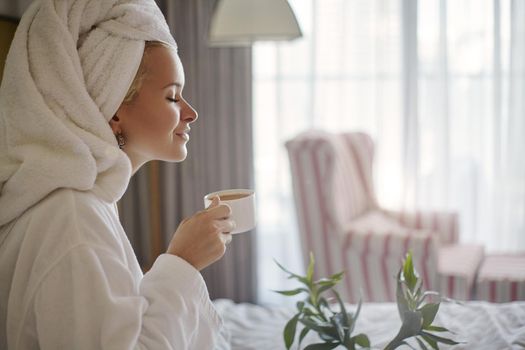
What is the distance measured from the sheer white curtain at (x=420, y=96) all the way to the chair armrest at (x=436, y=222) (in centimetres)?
29

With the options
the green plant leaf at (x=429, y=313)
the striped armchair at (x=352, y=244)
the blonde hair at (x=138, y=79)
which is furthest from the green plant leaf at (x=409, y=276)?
the striped armchair at (x=352, y=244)

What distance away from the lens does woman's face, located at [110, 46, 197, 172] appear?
133 centimetres

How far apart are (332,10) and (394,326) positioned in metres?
2.53

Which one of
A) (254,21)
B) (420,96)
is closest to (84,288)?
(254,21)

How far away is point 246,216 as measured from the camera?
1501 millimetres

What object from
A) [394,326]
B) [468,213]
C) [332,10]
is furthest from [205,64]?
[394,326]

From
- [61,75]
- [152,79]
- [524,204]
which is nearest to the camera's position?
[61,75]

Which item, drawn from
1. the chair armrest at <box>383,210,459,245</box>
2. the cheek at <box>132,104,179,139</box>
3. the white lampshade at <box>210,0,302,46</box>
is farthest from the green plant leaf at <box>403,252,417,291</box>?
the chair armrest at <box>383,210,459,245</box>

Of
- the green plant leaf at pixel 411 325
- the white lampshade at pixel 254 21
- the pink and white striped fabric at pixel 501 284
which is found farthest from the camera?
the pink and white striped fabric at pixel 501 284

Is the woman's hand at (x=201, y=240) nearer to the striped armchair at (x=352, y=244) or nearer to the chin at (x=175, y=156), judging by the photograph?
the chin at (x=175, y=156)

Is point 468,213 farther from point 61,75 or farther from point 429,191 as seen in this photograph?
point 61,75

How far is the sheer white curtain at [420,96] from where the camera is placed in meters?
3.84

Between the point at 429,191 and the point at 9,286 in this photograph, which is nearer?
the point at 9,286

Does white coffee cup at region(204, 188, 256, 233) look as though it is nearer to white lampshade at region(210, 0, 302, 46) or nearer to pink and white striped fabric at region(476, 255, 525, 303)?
white lampshade at region(210, 0, 302, 46)
